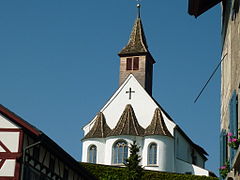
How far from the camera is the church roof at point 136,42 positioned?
242 feet

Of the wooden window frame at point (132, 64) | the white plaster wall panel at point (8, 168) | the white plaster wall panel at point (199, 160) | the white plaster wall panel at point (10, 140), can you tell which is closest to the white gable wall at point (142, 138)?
the wooden window frame at point (132, 64)

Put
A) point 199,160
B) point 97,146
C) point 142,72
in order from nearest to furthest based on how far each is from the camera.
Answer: point 97,146 < point 142,72 < point 199,160

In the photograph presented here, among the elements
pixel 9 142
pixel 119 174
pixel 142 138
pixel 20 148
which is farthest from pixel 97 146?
pixel 20 148

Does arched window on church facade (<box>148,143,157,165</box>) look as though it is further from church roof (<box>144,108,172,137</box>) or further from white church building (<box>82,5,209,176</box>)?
church roof (<box>144,108,172,137</box>)

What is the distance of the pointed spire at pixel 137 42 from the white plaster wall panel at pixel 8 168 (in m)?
51.1

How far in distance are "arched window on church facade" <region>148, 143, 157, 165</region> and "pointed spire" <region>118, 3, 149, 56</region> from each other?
11906 millimetres

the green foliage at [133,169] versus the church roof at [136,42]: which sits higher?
the church roof at [136,42]

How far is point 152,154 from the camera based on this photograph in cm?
6525

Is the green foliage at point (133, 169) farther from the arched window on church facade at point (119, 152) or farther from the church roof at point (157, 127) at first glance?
the church roof at point (157, 127)

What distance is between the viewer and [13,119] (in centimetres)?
2319

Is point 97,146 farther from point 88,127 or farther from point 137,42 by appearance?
point 137,42

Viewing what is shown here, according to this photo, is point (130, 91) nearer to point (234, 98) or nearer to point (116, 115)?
point (116, 115)

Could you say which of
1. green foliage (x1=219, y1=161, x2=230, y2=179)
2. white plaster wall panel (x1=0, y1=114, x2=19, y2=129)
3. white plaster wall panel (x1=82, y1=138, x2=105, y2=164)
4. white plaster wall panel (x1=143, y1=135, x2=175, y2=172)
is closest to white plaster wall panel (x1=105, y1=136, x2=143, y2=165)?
white plaster wall panel (x1=82, y1=138, x2=105, y2=164)

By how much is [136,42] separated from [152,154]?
14.3m
